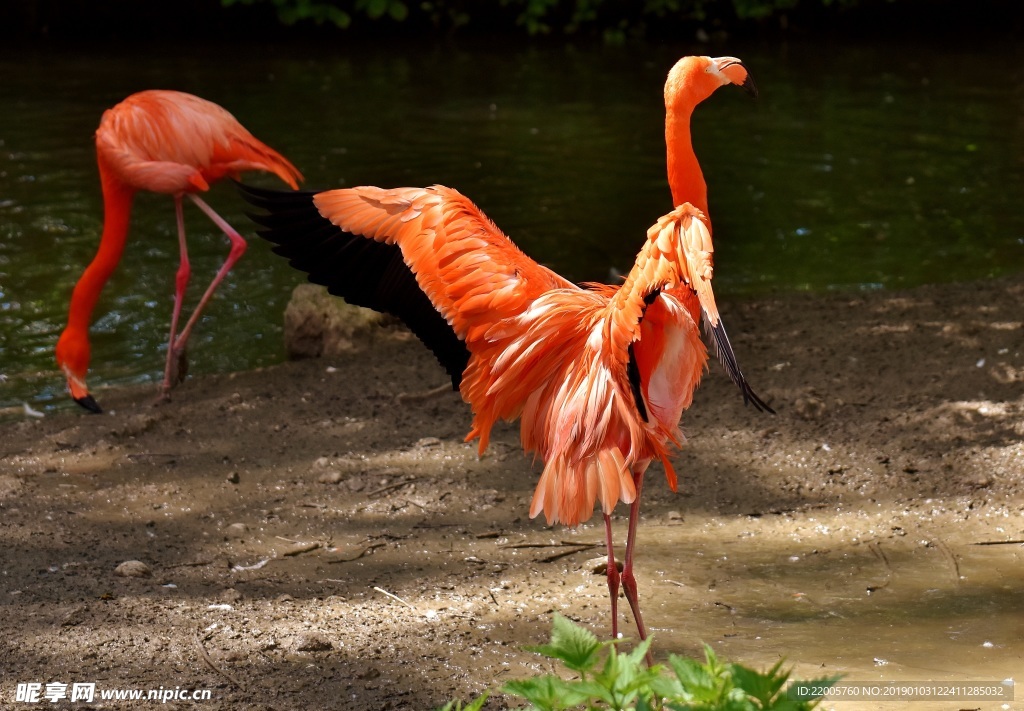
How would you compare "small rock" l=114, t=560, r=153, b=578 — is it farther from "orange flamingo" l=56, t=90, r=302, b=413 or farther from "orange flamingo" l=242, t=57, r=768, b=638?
"orange flamingo" l=56, t=90, r=302, b=413

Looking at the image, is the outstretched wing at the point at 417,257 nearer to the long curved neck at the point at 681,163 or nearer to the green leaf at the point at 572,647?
the long curved neck at the point at 681,163

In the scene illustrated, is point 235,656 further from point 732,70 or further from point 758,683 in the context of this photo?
point 732,70

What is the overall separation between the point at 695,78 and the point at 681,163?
257 millimetres

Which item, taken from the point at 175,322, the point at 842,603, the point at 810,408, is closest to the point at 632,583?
the point at 842,603

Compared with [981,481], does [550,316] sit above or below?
above

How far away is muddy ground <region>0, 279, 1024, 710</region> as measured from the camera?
3.18 metres

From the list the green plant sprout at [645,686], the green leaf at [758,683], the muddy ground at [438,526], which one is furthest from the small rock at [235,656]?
the green leaf at [758,683]

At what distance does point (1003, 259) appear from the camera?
24.6 feet

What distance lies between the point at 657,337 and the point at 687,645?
2.86 ft

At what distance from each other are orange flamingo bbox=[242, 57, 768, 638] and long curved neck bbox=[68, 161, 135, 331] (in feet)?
7.46

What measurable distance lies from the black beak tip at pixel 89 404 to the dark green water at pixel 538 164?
468 millimetres

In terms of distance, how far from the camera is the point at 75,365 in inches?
211

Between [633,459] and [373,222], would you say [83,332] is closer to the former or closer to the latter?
[373,222]

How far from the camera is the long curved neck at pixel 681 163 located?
124 inches
